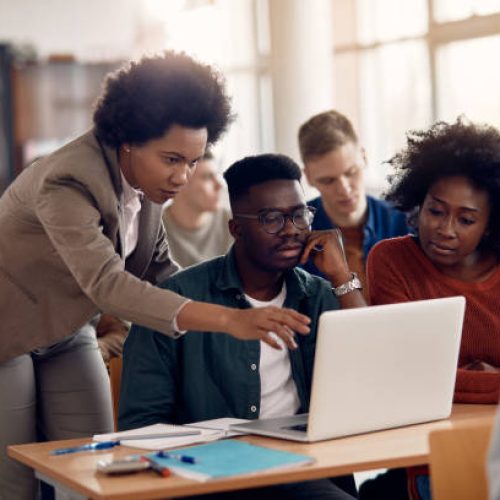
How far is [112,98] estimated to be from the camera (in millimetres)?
2572

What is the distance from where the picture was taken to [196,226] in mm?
4480

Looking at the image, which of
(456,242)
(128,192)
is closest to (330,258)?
(456,242)

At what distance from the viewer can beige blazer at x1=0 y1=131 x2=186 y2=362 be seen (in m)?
2.33

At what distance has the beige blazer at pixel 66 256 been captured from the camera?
233 cm

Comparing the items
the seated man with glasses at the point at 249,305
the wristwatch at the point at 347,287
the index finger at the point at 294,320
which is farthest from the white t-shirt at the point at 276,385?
the index finger at the point at 294,320

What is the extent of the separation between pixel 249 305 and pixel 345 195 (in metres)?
1.27

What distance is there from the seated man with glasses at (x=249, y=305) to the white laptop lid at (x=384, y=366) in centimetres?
28

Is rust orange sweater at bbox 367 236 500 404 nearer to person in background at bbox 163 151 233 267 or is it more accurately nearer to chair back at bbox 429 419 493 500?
chair back at bbox 429 419 493 500

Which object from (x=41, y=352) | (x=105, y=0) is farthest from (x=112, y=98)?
(x=105, y=0)

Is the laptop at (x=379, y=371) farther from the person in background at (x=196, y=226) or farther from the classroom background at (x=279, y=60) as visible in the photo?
the classroom background at (x=279, y=60)

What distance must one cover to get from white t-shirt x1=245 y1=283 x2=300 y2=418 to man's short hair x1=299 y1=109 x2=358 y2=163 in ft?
4.86

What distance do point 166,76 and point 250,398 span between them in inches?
30.4

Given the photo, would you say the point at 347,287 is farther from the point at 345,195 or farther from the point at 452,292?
the point at 345,195

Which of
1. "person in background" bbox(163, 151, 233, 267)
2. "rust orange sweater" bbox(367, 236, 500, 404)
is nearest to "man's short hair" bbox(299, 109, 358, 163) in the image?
"person in background" bbox(163, 151, 233, 267)
